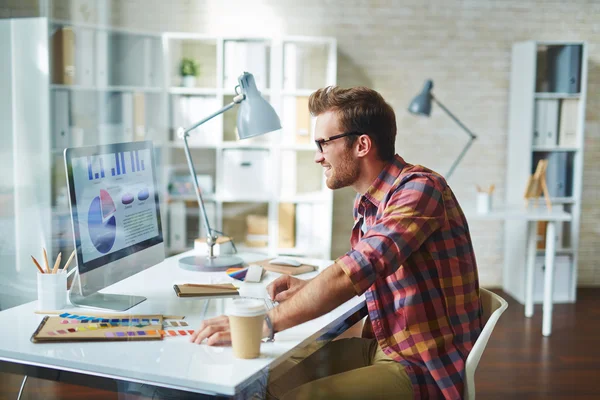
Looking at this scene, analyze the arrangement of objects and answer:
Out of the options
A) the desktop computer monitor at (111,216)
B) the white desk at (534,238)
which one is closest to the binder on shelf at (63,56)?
the desktop computer monitor at (111,216)

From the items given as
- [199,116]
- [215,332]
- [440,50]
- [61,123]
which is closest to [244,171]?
[199,116]

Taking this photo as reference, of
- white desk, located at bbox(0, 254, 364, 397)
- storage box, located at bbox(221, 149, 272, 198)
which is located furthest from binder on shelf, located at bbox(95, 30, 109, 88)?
white desk, located at bbox(0, 254, 364, 397)

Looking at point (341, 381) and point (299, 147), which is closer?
point (341, 381)

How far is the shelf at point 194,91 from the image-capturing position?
6.74ft

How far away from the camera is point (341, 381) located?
135 cm

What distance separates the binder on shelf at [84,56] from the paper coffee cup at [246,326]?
3.47 ft

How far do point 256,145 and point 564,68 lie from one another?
1.09 m

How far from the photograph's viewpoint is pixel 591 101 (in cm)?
189

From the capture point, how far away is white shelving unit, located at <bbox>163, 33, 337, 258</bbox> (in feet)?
6.66

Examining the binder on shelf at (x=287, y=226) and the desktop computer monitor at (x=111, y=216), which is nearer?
the desktop computer monitor at (x=111, y=216)

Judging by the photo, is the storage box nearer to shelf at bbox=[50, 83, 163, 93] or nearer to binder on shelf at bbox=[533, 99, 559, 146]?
shelf at bbox=[50, 83, 163, 93]

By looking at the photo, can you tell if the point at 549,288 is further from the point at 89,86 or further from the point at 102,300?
the point at 89,86

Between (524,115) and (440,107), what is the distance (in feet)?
1.42

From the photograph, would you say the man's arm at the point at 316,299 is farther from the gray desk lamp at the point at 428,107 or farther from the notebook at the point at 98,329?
the gray desk lamp at the point at 428,107
